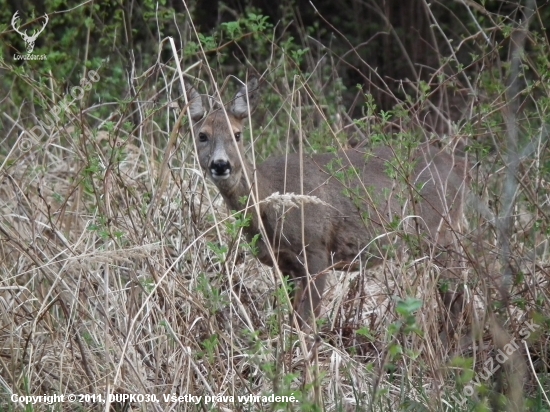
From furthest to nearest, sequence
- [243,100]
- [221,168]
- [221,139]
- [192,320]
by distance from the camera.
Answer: [243,100] < [221,139] < [221,168] < [192,320]

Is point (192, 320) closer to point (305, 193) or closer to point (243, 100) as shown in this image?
point (305, 193)

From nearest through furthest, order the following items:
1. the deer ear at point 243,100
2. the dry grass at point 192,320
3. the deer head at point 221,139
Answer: the dry grass at point 192,320, the deer ear at point 243,100, the deer head at point 221,139

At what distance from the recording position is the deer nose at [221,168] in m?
6.47

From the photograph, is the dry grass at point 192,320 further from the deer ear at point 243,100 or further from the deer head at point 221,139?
the deer ear at point 243,100

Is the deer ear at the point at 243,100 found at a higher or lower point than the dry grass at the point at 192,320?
higher

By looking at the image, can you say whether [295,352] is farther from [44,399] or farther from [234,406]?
[44,399]

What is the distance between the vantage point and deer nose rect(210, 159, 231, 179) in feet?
21.2

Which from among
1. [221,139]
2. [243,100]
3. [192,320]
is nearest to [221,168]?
[221,139]

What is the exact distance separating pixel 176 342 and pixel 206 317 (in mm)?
208

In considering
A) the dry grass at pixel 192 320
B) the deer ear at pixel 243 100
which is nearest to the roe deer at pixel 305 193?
the deer ear at pixel 243 100

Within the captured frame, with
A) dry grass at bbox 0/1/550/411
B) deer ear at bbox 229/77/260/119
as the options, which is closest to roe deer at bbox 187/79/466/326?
deer ear at bbox 229/77/260/119

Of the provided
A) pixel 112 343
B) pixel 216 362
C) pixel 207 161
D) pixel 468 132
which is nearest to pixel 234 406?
pixel 216 362

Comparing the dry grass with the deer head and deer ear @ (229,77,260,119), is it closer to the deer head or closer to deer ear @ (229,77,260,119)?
the deer head

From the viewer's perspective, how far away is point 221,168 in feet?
21.3
